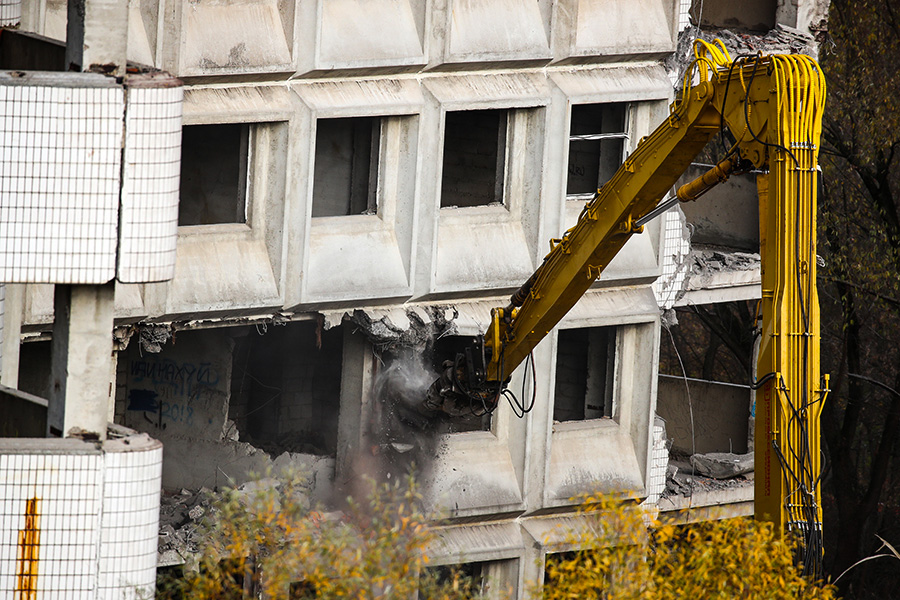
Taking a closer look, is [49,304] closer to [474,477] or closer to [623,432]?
[474,477]

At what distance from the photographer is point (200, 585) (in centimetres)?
1216

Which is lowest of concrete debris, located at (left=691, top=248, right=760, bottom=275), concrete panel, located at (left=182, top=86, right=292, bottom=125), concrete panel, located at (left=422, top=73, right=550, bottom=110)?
concrete debris, located at (left=691, top=248, right=760, bottom=275)

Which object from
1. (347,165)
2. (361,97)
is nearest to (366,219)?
(347,165)

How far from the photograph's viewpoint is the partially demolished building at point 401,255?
17.8 metres

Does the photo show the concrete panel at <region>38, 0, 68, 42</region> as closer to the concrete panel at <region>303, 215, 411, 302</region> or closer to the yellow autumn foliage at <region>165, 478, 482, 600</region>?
the concrete panel at <region>303, 215, 411, 302</region>

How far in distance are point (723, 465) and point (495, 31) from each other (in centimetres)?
883

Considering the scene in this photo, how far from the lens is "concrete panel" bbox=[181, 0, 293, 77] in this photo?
1709 cm

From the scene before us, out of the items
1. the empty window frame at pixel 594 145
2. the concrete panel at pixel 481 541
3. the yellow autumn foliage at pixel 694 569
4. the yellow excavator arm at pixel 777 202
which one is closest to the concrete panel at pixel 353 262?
the empty window frame at pixel 594 145

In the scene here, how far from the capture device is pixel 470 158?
2111 centimetres

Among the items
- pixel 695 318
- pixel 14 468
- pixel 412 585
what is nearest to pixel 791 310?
pixel 412 585

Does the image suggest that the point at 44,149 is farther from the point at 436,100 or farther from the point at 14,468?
the point at 436,100

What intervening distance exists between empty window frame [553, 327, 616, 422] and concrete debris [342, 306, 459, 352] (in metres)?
3.13

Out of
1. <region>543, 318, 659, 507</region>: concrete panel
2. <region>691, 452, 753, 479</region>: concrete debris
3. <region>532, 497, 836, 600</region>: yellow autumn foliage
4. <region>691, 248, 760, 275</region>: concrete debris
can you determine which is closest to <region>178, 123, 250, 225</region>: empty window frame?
<region>543, 318, 659, 507</region>: concrete panel

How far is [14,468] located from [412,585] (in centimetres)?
337
